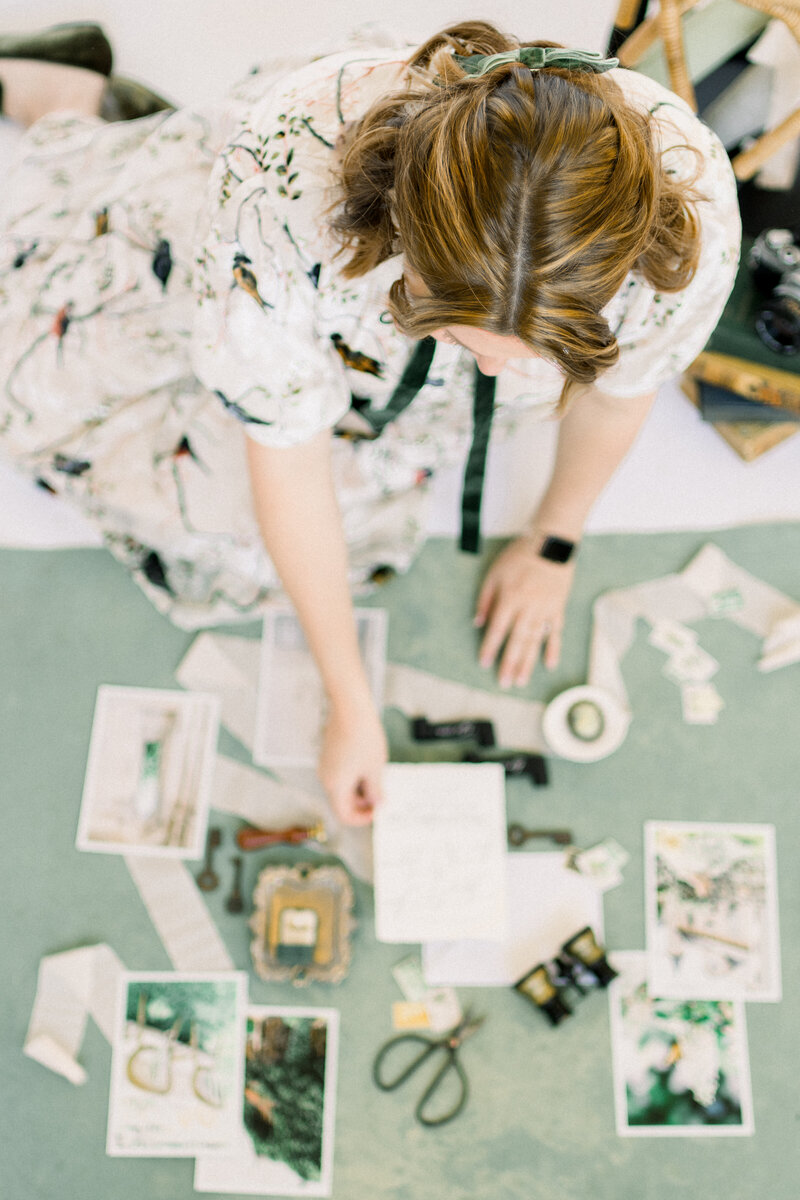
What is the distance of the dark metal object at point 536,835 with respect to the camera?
1.35m

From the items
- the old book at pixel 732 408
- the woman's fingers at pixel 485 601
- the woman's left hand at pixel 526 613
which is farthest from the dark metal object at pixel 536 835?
the old book at pixel 732 408

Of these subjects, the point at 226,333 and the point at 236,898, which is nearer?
the point at 226,333

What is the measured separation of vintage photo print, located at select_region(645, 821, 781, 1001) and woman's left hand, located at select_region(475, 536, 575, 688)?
0.32m

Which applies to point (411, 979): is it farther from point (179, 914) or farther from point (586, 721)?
point (586, 721)

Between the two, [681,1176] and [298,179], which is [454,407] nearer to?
[298,179]

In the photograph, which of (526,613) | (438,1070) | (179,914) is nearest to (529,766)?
(526,613)

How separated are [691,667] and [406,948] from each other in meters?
0.63

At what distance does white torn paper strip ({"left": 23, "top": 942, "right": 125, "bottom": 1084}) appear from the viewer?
1275 mm

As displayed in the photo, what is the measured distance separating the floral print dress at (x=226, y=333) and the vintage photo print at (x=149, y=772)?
0.15 metres

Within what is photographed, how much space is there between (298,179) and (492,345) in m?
0.25

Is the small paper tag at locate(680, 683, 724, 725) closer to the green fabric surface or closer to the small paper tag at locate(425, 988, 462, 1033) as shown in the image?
the green fabric surface

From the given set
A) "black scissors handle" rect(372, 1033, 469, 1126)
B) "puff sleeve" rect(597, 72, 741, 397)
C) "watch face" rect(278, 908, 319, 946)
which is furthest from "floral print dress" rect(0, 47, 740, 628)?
"black scissors handle" rect(372, 1033, 469, 1126)

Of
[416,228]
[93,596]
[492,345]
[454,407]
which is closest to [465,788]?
[454,407]

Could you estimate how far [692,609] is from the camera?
145cm
